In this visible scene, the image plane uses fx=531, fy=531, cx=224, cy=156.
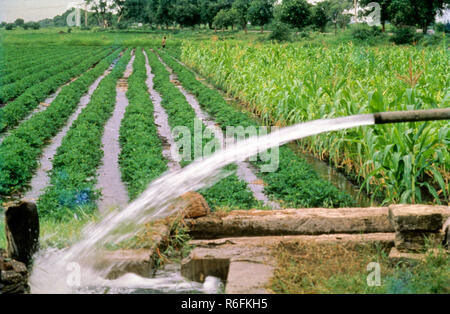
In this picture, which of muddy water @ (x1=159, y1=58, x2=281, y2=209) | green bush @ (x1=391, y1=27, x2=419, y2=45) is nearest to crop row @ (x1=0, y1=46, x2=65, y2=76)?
muddy water @ (x1=159, y1=58, x2=281, y2=209)

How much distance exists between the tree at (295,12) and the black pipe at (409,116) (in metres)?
42.3

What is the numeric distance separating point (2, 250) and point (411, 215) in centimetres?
291

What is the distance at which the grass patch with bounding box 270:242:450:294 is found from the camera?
10.8ft

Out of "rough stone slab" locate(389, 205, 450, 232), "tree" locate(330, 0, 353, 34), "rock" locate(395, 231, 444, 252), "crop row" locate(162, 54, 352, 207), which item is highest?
"tree" locate(330, 0, 353, 34)

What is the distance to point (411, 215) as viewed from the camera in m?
3.75

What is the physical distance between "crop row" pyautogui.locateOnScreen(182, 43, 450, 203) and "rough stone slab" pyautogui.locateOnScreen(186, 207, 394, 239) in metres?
1.09

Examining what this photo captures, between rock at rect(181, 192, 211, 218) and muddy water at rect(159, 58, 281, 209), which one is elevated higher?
rock at rect(181, 192, 211, 218)

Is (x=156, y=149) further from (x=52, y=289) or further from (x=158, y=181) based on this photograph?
(x=52, y=289)

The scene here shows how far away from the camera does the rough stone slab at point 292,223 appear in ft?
14.4

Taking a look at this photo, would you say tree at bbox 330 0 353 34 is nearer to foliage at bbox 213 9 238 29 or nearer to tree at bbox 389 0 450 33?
foliage at bbox 213 9 238 29

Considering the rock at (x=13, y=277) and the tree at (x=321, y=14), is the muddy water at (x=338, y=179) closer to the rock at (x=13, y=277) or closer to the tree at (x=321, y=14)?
the rock at (x=13, y=277)

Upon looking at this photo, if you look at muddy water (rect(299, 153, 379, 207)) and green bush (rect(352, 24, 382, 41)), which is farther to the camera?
green bush (rect(352, 24, 382, 41))

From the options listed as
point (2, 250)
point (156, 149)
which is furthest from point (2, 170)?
point (2, 250)

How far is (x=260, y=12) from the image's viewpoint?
1538 inches
